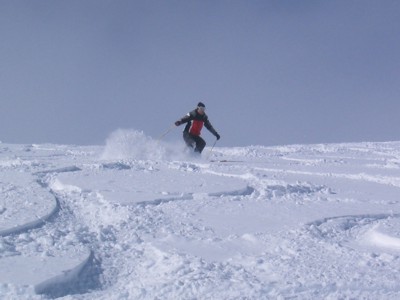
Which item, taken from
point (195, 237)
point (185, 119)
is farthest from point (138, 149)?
point (195, 237)

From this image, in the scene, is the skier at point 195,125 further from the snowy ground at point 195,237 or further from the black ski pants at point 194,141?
the snowy ground at point 195,237

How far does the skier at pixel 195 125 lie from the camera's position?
13522mm

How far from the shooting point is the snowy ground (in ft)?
12.1

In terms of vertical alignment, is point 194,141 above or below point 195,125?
below

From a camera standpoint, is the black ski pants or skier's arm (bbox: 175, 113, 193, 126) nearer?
skier's arm (bbox: 175, 113, 193, 126)

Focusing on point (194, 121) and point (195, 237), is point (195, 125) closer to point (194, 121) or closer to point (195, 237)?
point (194, 121)

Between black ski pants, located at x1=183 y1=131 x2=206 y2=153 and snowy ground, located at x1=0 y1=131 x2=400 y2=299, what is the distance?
14.5ft

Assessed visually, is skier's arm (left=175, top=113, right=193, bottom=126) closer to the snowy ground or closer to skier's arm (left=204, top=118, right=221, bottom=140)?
skier's arm (left=204, top=118, right=221, bottom=140)

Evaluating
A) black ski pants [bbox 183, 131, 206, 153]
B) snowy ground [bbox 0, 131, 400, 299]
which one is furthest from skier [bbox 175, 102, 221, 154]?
snowy ground [bbox 0, 131, 400, 299]

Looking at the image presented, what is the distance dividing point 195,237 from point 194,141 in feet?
28.7

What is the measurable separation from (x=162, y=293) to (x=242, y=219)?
7.80ft

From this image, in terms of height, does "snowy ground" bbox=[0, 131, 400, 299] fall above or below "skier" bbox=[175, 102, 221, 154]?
below

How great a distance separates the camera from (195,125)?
13.6 m

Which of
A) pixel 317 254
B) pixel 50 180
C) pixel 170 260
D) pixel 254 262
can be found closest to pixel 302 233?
pixel 317 254
